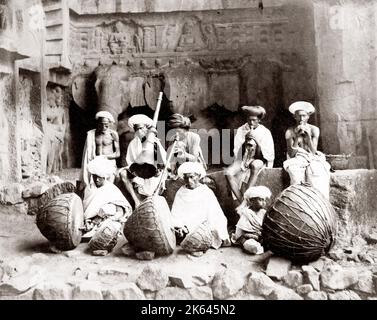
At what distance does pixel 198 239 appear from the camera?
5734mm

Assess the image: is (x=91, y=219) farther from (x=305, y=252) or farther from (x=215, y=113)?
(x=215, y=113)

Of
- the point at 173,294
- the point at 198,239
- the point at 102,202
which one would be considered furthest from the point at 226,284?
the point at 102,202

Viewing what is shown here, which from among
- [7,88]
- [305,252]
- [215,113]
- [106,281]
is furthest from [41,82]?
[305,252]

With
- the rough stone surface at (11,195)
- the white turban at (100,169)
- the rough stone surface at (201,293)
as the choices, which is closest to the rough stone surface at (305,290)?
the rough stone surface at (201,293)

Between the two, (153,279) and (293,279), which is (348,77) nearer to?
(293,279)

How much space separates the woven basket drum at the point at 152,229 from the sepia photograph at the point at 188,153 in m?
0.02

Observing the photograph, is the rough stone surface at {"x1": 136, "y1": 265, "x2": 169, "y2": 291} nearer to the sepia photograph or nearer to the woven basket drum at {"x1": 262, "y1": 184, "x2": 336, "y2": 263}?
the sepia photograph

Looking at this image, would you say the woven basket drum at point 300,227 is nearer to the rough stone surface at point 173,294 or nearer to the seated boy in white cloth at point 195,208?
the seated boy in white cloth at point 195,208

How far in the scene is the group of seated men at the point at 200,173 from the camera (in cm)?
612

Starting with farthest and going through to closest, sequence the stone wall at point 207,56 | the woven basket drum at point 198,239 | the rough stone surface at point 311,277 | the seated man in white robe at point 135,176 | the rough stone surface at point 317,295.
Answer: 1. the stone wall at point 207,56
2. the seated man in white robe at point 135,176
3. the woven basket drum at point 198,239
4. the rough stone surface at point 311,277
5. the rough stone surface at point 317,295

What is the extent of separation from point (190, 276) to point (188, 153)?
238 centimetres

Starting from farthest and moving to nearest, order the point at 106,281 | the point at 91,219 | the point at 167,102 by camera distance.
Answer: the point at 167,102
the point at 91,219
the point at 106,281

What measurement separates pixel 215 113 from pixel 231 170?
3283 mm

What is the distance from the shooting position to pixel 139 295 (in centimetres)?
505
